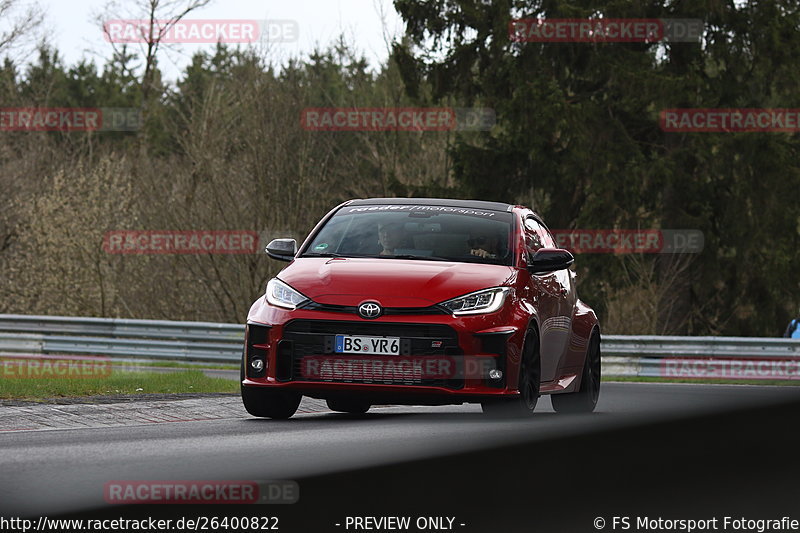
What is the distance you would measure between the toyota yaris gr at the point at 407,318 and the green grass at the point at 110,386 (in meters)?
2.87

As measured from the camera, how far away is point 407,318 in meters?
10.5

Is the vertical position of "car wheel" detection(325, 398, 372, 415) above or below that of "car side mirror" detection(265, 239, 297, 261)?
below

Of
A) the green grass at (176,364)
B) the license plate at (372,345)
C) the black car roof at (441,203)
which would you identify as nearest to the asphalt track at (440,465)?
the license plate at (372,345)

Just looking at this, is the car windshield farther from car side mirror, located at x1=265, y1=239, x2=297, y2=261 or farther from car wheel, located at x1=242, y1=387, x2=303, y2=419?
car wheel, located at x1=242, y1=387, x2=303, y2=419

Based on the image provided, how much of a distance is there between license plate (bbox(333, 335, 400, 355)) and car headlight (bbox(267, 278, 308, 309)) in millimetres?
520

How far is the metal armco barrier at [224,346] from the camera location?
2344 cm

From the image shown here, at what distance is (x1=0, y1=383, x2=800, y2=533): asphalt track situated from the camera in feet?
22.3

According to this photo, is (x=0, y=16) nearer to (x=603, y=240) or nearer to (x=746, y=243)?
(x=603, y=240)

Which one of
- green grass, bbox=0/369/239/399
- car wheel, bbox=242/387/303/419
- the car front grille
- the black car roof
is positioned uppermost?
the black car roof

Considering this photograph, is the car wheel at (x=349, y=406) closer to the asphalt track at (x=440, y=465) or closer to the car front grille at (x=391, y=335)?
the asphalt track at (x=440, y=465)

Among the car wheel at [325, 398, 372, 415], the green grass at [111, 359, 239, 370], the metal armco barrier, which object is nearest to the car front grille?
the car wheel at [325, 398, 372, 415]

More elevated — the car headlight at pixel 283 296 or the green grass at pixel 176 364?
the car headlight at pixel 283 296

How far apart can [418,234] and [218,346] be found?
15574 millimetres

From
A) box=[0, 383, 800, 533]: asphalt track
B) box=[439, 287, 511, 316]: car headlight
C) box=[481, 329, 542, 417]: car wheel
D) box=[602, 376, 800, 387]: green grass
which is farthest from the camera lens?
box=[602, 376, 800, 387]: green grass
